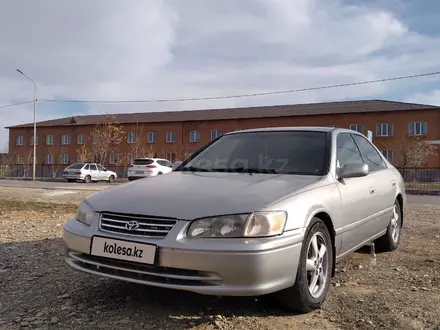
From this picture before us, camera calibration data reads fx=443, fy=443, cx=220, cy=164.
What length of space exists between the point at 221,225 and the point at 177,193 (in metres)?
0.52

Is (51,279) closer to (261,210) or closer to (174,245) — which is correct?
(174,245)

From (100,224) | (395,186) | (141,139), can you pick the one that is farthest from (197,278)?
(141,139)

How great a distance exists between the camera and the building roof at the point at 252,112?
47.1m

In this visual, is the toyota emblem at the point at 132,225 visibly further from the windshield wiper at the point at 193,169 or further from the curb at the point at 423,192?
the curb at the point at 423,192

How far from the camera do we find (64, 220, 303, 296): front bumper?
2.76m

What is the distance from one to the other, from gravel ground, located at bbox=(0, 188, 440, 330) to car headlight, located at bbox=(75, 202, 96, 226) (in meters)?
0.65

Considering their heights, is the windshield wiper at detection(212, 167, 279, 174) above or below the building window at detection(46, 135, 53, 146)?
below

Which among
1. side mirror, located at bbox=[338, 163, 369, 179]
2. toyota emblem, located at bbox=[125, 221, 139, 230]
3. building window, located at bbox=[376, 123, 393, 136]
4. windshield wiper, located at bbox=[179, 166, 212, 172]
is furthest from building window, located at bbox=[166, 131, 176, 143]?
toyota emblem, located at bbox=[125, 221, 139, 230]

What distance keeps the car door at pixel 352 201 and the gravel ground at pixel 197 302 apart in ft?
1.37

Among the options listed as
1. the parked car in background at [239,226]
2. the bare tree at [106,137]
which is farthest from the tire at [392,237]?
the bare tree at [106,137]

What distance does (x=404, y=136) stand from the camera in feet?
144

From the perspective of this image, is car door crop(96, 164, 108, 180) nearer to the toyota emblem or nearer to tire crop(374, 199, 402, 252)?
tire crop(374, 199, 402, 252)

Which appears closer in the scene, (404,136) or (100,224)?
(100,224)

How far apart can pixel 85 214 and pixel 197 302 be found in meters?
1.09
